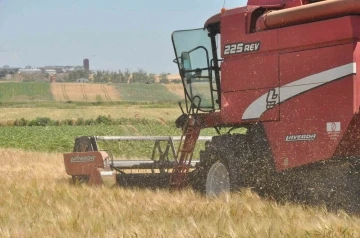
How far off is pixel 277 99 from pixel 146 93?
68.3 m

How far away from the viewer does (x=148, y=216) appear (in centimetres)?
702

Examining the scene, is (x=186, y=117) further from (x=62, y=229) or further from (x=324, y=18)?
(x=62, y=229)

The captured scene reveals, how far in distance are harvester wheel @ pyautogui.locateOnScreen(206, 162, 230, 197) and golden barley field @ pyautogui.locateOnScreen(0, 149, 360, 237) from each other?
0.89 feet

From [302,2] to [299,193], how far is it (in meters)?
2.12

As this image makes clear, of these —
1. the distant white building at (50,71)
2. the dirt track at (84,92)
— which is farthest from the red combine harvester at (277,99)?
the distant white building at (50,71)

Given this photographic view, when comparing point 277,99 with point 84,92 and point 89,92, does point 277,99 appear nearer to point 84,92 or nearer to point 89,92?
point 89,92

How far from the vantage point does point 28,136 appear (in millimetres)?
32594

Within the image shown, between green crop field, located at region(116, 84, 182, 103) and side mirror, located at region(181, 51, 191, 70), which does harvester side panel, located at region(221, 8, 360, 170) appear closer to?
side mirror, located at region(181, 51, 191, 70)

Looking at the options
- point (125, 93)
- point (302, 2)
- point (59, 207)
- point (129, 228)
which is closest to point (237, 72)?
point (302, 2)

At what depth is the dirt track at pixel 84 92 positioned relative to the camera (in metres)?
70.8

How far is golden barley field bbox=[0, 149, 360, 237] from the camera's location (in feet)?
18.7

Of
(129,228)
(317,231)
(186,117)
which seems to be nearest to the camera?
(317,231)

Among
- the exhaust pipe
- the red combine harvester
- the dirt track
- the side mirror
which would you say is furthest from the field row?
the exhaust pipe

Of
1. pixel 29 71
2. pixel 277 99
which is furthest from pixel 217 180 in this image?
pixel 29 71
